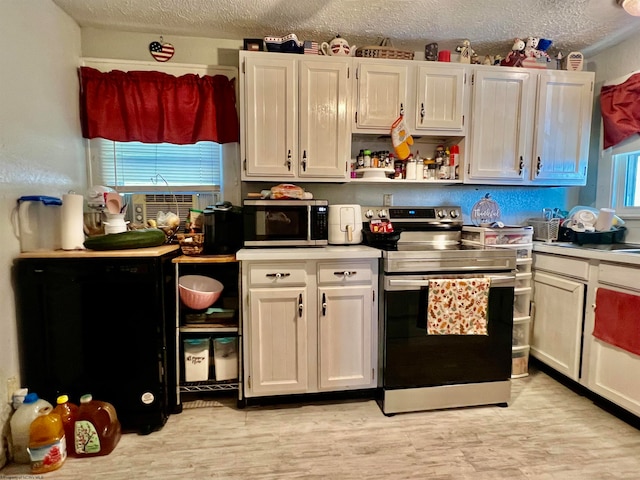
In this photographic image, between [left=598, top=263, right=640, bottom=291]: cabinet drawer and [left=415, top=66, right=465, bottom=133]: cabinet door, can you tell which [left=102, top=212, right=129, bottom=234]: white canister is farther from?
[left=598, top=263, right=640, bottom=291]: cabinet drawer

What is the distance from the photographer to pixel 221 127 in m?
2.47

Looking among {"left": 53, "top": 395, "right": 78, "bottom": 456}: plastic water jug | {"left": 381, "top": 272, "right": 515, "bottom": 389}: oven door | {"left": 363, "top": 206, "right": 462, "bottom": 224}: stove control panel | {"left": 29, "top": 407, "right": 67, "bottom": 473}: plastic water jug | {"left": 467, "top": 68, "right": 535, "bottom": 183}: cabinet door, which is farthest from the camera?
{"left": 363, "top": 206, "right": 462, "bottom": 224}: stove control panel

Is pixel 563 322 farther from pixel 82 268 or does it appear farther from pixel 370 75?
pixel 82 268

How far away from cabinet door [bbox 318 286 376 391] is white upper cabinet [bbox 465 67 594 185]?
4.19 ft

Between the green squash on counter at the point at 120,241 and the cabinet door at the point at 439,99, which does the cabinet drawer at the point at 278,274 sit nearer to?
the green squash on counter at the point at 120,241

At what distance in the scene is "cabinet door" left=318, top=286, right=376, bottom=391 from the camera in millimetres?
2029

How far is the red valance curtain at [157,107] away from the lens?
2.31 meters

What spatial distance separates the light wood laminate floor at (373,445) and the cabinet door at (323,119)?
1566mm

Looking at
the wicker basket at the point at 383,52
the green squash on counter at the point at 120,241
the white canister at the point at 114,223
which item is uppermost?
the wicker basket at the point at 383,52

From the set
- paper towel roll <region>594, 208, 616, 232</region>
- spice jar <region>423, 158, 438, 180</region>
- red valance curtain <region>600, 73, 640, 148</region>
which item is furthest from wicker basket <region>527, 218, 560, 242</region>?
spice jar <region>423, 158, 438, 180</region>

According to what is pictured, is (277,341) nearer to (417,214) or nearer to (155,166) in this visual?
(417,214)

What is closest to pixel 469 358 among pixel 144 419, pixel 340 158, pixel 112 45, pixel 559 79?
pixel 340 158

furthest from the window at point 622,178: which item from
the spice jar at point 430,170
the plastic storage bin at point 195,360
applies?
the plastic storage bin at point 195,360

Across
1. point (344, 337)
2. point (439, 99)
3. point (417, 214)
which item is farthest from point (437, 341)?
point (439, 99)
